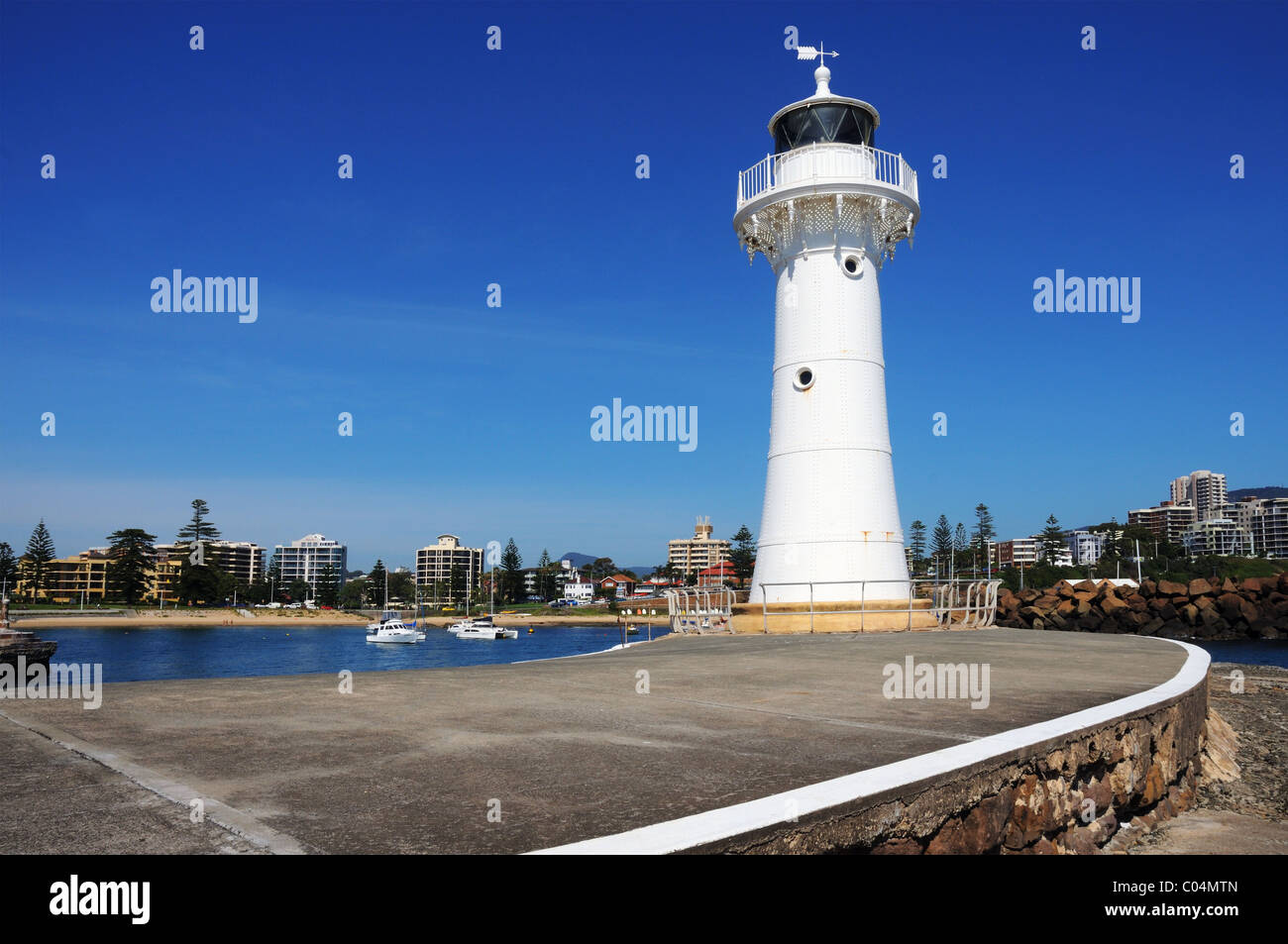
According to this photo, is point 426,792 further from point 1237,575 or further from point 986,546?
point 986,546

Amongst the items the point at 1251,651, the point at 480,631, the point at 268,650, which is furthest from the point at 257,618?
the point at 1251,651

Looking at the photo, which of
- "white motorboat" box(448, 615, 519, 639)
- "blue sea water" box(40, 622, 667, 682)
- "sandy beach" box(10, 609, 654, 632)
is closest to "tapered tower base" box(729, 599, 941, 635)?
"blue sea water" box(40, 622, 667, 682)

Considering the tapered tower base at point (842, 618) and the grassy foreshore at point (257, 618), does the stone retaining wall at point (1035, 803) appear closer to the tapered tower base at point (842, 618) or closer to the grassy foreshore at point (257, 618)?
the tapered tower base at point (842, 618)

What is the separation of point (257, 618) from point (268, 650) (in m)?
67.9

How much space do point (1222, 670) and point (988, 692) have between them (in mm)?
15468

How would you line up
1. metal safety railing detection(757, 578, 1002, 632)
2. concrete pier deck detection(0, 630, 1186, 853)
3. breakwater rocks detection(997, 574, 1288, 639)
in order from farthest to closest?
breakwater rocks detection(997, 574, 1288, 639) → metal safety railing detection(757, 578, 1002, 632) → concrete pier deck detection(0, 630, 1186, 853)

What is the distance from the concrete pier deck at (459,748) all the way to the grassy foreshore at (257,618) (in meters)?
114

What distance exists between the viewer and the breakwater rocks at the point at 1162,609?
4547 centimetres

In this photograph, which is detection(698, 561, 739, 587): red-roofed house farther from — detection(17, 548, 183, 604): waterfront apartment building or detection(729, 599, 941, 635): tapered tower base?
detection(17, 548, 183, 604): waterfront apartment building

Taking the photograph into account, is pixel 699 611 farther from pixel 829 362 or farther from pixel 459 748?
pixel 459 748

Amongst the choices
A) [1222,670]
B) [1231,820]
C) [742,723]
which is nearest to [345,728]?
[742,723]

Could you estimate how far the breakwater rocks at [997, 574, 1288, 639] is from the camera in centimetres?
4547

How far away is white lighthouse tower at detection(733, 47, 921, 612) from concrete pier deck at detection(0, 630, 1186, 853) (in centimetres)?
1016
